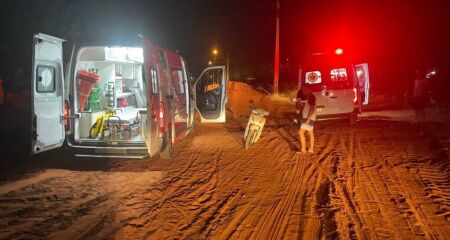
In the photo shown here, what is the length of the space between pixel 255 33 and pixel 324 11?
42.9ft

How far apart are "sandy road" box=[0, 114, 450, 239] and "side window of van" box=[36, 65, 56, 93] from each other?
1.62 metres

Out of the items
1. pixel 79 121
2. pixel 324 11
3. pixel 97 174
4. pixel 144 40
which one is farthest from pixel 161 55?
pixel 324 11

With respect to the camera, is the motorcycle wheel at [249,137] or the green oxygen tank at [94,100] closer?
the green oxygen tank at [94,100]

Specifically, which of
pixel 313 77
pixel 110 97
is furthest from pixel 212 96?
pixel 313 77

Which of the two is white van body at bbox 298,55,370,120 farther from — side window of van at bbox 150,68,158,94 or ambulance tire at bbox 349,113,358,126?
side window of van at bbox 150,68,158,94

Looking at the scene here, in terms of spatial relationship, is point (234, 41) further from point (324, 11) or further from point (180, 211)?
point (180, 211)

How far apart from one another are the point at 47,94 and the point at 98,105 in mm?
2370

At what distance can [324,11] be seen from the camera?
37062mm

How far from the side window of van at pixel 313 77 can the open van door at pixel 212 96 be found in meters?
2.80

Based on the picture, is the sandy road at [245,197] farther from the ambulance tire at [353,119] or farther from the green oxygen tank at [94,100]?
the ambulance tire at [353,119]

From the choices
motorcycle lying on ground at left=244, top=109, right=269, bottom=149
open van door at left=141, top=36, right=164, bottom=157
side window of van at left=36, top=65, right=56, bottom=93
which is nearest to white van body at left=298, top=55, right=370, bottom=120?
motorcycle lying on ground at left=244, top=109, right=269, bottom=149

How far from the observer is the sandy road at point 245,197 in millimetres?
4945

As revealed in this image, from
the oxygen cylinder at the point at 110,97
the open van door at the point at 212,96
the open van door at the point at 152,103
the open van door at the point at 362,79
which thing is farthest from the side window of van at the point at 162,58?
the open van door at the point at 362,79

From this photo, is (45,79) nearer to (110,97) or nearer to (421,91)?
(110,97)
